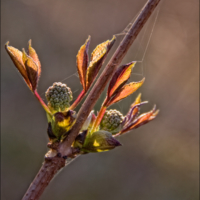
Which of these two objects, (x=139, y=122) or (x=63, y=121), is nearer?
(x=63, y=121)

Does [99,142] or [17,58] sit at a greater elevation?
[17,58]

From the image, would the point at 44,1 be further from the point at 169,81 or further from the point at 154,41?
the point at 169,81

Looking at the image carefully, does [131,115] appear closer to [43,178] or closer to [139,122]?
[139,122]

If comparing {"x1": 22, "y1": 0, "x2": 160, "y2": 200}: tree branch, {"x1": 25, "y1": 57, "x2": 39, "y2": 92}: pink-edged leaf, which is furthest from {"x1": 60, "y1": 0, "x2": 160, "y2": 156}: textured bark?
{"x1": 25, "y1": 57, "x2": 39, "y2": 92}: pink-edged leaf

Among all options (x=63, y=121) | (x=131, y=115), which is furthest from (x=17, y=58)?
(x=131, y=115)

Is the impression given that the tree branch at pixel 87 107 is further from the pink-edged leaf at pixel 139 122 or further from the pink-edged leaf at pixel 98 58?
the pink-edged leaf at pixel 139 122

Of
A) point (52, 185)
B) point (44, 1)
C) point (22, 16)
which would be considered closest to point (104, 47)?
point (52, 185)

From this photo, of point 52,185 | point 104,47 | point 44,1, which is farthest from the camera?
point 44,1

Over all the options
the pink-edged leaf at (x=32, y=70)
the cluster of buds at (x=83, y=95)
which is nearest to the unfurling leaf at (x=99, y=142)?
the cluster of buds at (x=83, y=95)
